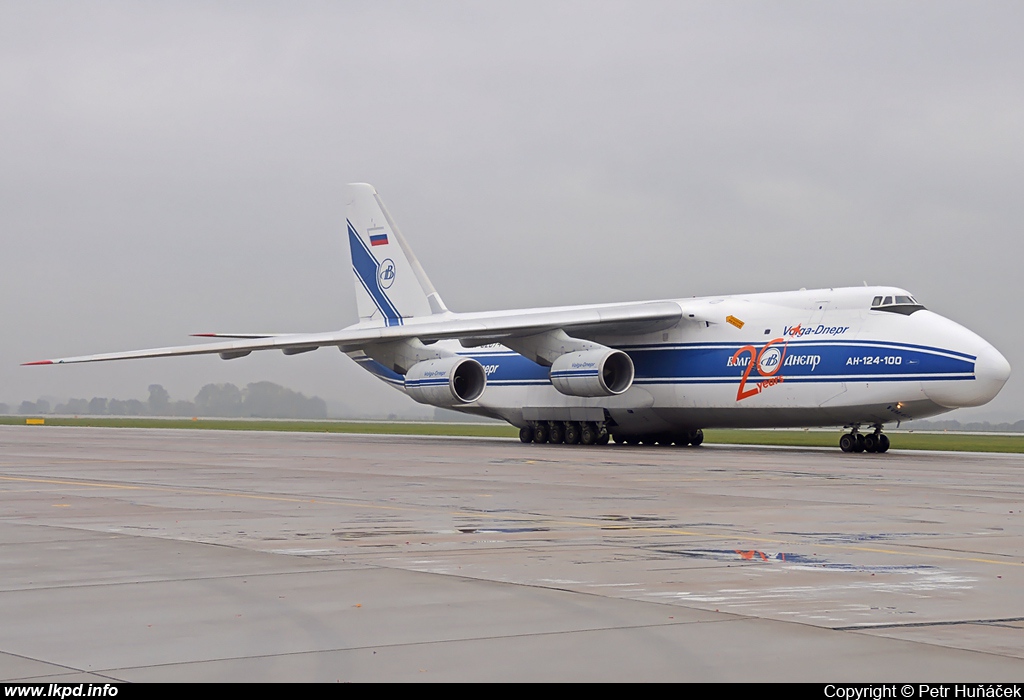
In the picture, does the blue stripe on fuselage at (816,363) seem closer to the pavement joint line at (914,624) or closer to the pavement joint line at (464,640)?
the pavement joint line at (914,624)

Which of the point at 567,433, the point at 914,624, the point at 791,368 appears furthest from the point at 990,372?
the point at 914,624

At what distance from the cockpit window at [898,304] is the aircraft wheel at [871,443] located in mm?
3343

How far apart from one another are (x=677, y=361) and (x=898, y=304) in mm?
6163

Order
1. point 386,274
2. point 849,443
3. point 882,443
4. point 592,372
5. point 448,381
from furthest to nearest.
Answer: point 386,274 < point 448,381 < point 592,372 < point 849,443 < point 882,443

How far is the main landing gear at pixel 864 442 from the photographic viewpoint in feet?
96.8

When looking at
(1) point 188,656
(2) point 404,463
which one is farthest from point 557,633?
(2) point 404,463

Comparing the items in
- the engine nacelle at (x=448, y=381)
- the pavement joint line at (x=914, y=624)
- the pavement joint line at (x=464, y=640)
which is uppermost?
the engine nacelle at (x=448, y=381)

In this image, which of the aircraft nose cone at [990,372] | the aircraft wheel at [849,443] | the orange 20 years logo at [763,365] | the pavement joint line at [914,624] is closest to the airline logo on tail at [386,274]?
the orange 20 years logo at [763,365]

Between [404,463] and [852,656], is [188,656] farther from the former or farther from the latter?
[404,463]

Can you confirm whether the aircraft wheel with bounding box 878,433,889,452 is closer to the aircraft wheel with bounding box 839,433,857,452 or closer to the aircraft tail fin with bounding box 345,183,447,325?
the aircraft wheel with bounding box 839,433,857,452

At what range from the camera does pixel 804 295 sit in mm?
30141

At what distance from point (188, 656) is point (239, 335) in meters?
33.0

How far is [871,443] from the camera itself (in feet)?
97.1

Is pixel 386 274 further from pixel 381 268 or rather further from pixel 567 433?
pixel 567 433
